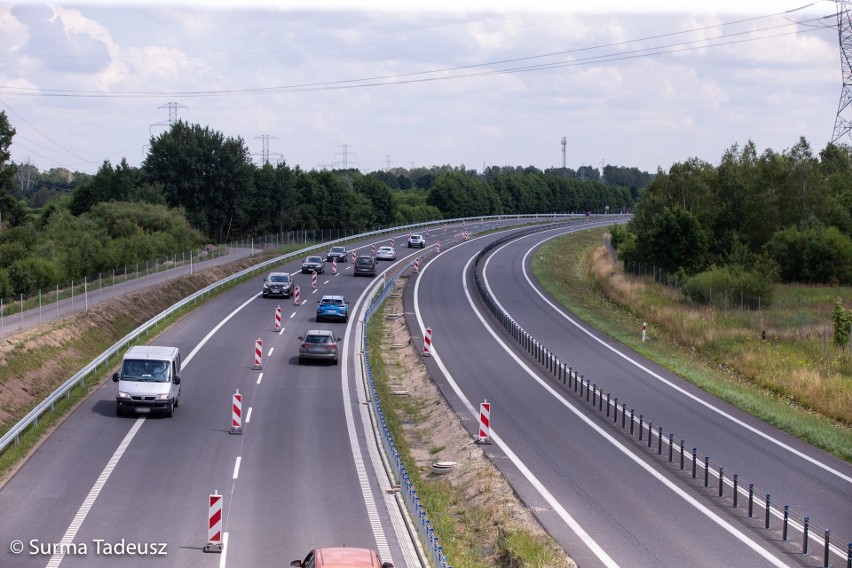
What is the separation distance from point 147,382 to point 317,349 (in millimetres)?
10981

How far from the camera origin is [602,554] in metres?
18.7

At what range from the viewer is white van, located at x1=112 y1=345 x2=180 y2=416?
2919cm

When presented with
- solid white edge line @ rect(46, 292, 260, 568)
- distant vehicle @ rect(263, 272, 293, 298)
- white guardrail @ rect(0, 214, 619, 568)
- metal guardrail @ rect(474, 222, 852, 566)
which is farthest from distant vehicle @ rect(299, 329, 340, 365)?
distant vehicle @ rect(263, 272, 293, 298)

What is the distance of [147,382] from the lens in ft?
97.1

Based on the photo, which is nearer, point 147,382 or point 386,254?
point 147,382

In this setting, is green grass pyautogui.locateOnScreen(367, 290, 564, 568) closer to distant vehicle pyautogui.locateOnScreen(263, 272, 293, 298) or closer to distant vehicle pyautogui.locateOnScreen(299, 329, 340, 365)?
distant vehicle pyautogui.locateOnScreen(299, 329, 340, 365)

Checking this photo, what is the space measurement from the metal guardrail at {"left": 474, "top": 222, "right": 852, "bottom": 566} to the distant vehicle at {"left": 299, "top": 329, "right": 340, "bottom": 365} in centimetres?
895

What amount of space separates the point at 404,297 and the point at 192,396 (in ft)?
104

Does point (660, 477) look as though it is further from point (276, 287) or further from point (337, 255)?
point (337, 255)

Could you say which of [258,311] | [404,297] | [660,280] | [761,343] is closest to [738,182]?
[660,280]

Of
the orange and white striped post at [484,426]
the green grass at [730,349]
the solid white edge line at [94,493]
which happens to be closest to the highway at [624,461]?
the orange and white striped post at [484,426]

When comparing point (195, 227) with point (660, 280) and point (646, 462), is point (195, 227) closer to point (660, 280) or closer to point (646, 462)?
point (660, 280)

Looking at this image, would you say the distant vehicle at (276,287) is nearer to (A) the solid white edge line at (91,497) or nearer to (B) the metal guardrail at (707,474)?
(B) the metal guardrail at (707,474)

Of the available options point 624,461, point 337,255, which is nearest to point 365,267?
point 337,255
